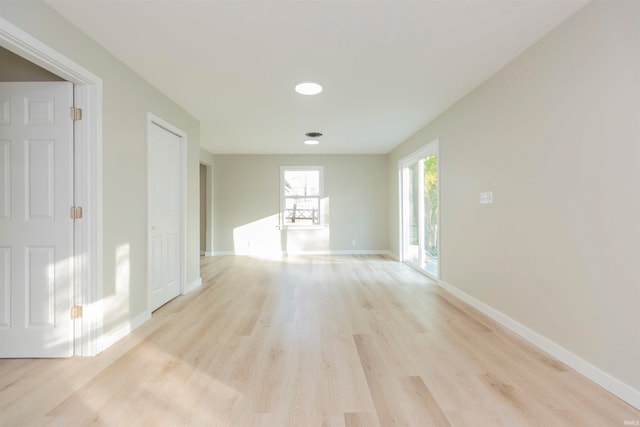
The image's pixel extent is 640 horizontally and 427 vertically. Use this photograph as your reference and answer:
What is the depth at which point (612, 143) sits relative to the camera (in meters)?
1.77

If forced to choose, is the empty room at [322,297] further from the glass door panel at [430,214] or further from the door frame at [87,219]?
the glass door panel at [430,214]

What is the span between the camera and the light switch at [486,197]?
3045 millimetres

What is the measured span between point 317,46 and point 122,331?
2834 millimetres

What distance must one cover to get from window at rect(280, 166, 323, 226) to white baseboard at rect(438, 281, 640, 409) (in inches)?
180

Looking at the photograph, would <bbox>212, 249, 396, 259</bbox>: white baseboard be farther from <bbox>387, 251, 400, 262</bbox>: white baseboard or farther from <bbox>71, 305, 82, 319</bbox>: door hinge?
<bbox>71, 305, 82, 319</bbox>: door hinge

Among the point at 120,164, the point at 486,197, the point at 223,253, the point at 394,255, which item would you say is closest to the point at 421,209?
the point at 394,255

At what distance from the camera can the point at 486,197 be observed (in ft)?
10.2

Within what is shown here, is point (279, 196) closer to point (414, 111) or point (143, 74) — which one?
point (414, 111)

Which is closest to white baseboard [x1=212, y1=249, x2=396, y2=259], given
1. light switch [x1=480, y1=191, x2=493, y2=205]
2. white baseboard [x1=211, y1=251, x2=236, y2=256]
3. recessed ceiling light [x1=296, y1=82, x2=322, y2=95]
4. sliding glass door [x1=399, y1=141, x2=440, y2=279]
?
white baseboard [x1=211, y1=251, x2=236, y2=256]

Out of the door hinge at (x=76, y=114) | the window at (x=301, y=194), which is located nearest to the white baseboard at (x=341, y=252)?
the window at (x=301, y=194)

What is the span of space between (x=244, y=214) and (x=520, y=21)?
6189 millimetres

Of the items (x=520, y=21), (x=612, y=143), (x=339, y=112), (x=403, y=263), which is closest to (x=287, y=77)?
(x=339, y=112)

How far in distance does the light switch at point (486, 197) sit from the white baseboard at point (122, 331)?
11.6 feet

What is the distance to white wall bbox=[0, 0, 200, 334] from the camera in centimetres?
212
